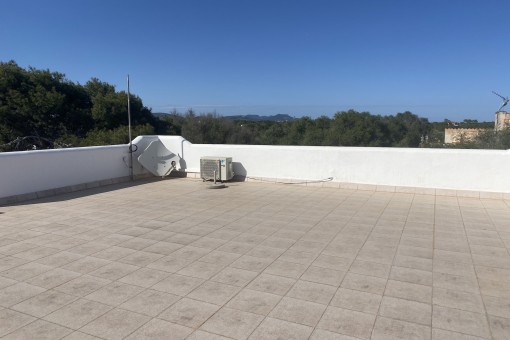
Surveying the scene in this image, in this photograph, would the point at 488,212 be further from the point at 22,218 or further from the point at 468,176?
the point at 22,218

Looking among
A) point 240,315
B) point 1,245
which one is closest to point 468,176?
point 240,315

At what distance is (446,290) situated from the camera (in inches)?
114

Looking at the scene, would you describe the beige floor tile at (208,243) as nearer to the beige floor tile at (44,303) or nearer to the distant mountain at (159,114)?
the beige floor tile at (44,303)

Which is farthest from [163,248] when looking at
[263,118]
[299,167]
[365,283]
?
[263,118]

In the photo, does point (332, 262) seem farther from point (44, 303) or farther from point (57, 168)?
point (57, 168)

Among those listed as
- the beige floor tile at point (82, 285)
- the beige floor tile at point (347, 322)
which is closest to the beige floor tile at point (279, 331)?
the beige floor tile at point (347, 322)

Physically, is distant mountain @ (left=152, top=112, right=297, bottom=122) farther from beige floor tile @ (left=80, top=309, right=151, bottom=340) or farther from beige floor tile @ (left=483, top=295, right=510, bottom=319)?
beige floor tile @ (left=80, top=309, right=151, bottom=340)

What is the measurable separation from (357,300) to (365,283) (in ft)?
1.08

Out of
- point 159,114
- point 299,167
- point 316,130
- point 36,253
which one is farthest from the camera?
point 159,114

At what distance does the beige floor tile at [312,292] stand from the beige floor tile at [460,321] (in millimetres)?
747

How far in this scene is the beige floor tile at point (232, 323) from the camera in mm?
2330

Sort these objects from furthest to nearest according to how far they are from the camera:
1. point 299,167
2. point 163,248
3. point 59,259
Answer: point 299,167 → point 163,248 → point 59,259

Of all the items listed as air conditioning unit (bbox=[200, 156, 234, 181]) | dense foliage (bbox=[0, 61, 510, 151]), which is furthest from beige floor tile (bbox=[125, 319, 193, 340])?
dense foliage (bbox=[0, 61, 510, 151])

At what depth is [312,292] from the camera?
2875mm
